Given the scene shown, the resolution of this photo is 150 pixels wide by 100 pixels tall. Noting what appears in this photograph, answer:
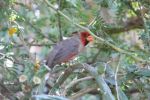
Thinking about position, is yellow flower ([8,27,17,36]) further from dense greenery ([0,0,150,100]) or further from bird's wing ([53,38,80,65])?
bird's wing ([53,38,80,65])

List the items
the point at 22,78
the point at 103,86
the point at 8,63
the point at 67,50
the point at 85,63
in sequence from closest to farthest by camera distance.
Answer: the point at 103,86 → the point at 85,63 → the point at 22,78 → the point at 8,63 → the point at 67,50

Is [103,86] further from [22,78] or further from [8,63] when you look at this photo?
[8,63]

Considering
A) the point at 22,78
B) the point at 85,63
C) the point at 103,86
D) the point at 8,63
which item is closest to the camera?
the point at 103,86

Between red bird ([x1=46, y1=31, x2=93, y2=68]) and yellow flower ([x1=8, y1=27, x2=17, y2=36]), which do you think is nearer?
yellow flower ([x1=8, y1=27, x2=17, y2=36])

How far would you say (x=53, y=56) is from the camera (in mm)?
2559

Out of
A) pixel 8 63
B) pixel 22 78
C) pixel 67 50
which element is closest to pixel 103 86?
pixel 22 78

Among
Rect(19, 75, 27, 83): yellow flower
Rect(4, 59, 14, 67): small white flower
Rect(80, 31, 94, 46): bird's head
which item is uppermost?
Rect(80, 31, 94, 46): bird's head

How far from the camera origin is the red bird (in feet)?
8.29

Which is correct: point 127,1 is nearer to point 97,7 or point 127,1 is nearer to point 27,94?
point 97,7

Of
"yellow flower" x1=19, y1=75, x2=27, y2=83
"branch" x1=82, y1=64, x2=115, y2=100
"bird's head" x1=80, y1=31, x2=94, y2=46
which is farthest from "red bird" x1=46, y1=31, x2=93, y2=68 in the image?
"branch" x1=82, y1=64, x2=115, y2=100

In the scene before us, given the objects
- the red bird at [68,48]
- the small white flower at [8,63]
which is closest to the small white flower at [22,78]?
the small white flower at [8,63]

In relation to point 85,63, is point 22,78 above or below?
below

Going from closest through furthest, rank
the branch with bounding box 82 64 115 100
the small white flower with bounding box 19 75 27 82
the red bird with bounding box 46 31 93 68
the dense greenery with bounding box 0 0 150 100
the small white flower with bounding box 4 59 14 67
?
the branch with bounding box 82 64 115 100, the dense greenery with bounding box 0 0 150 100, the small white flower with bounding box 19 75 27 82, the small white flower with bounding box 4 59 14 67, the red bird with bounding box 46 31 93 68

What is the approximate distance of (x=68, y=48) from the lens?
266cm
